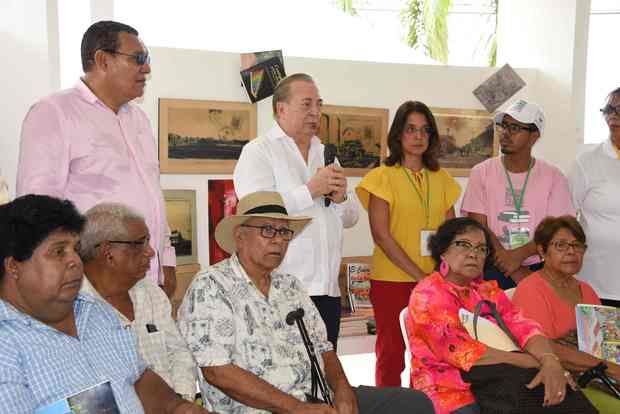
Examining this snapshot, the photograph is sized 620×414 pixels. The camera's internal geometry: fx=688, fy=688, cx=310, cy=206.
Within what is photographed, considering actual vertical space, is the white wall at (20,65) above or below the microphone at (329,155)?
above

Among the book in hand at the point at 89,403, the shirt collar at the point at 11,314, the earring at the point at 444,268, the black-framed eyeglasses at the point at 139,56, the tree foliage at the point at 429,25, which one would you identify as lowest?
the book in hand at the point at 89,403

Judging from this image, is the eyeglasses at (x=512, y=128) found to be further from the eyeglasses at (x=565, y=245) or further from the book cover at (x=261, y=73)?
the book cover at (x=261, y=73)

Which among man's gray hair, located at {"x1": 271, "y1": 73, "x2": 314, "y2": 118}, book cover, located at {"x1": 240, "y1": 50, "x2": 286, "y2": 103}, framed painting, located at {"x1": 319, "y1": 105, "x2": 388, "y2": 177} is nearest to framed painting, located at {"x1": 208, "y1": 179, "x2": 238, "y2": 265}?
book cover, located at {"x1": 240, "y1": 50, "x2": 286, "y2": 103}

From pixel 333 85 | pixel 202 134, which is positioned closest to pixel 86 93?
pixel 202 134

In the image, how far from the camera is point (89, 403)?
170 centimetres

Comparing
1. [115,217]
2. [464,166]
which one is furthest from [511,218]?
[115,217]

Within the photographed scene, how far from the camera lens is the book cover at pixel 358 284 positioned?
4.21m

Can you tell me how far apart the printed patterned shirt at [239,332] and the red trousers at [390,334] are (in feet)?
3.34

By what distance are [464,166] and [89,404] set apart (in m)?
3.38

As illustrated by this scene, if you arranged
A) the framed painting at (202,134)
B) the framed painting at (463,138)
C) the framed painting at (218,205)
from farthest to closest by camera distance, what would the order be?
the framed painting at (463,138) < the framed painting at (218,205) < the framed painting at (202,134)

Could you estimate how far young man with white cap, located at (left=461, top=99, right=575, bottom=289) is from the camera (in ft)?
11.5

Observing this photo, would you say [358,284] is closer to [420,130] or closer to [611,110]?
[420,130]

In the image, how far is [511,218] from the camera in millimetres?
3545

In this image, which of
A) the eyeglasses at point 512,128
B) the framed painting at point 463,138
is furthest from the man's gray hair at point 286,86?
the framed painting at point 463,138
